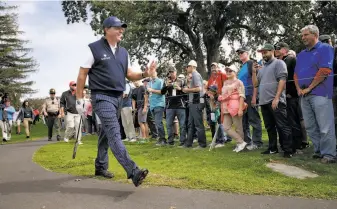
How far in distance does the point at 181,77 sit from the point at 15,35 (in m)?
42.0

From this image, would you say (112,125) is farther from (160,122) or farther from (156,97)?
(156,97)

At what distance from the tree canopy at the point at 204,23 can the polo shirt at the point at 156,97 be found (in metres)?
13.8

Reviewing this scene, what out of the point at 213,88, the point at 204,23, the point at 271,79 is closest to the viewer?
the point at 271,79

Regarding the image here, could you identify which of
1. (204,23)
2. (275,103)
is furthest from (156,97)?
(204,23)

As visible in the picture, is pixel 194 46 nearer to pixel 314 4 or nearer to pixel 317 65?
pixel 314 4

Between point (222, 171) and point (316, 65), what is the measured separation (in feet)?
8.02

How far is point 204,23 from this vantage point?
2397 cm

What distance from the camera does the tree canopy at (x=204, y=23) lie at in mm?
23484

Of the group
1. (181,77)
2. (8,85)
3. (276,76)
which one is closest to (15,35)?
(8,85)

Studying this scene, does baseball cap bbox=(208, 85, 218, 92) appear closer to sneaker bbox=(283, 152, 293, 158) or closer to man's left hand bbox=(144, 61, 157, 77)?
sneaker bbox=(283, 152, 293, 158)

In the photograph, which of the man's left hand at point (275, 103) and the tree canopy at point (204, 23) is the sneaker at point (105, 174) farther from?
the tree canopy at point (204, 23)

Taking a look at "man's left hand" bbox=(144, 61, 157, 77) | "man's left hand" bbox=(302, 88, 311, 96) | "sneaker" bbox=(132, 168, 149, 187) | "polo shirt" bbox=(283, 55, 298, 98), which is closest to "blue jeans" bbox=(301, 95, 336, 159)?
"man's left hand" bbox=(302, 88, 311, 96)

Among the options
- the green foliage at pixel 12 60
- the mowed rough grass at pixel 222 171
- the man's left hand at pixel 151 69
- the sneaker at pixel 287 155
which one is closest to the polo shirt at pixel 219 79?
the mowed rough grass at pixel 222 171

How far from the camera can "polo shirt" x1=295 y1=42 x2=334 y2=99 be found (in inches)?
239
